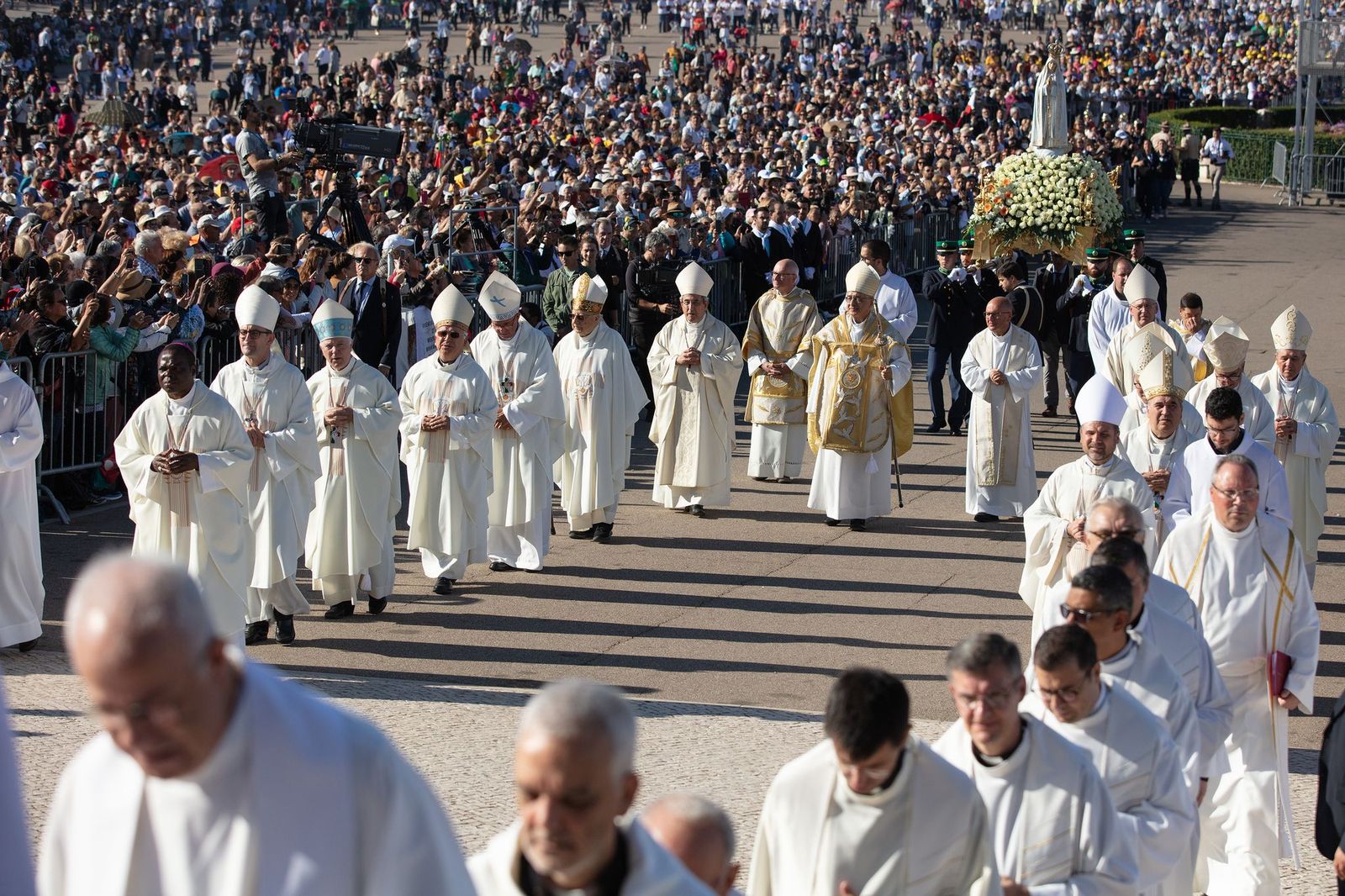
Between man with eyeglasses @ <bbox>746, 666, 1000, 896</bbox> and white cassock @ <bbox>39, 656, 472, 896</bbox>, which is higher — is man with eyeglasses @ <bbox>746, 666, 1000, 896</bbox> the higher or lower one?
the lower one

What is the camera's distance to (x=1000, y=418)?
13898mm

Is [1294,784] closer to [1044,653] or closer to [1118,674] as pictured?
[1118,674]

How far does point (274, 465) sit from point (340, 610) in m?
1.16

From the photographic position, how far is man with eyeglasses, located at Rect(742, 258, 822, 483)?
14.3 metres

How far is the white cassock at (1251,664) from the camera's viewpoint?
7.14 metres

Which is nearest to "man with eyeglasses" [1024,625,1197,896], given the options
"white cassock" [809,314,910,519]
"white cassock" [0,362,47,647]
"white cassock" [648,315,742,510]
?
"white cassock" [0,362,47,647]

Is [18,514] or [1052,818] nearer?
[1052,818]

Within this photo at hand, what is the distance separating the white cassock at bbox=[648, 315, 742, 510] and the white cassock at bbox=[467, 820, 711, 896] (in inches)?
410

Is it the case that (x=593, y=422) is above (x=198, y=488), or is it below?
above

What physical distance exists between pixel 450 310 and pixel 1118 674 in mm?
6604

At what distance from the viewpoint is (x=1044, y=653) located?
4.80 metres

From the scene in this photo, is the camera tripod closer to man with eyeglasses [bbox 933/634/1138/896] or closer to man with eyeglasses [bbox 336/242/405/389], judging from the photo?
man with eyeglasses [bbox 336/242/405/389]

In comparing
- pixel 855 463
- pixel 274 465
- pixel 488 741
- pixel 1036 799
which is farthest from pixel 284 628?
pixel 1036 799

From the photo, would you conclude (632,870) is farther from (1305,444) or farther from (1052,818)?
(1305,444)
